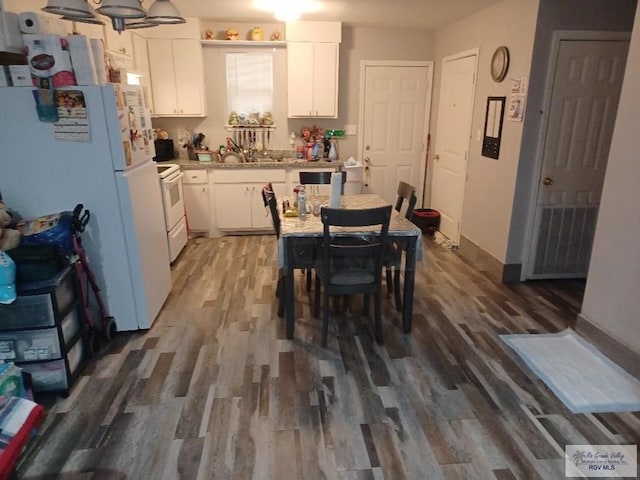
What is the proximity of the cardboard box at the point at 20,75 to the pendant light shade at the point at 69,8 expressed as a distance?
425 millimetres

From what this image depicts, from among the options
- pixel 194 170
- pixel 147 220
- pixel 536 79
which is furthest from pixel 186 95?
pixel 536 79

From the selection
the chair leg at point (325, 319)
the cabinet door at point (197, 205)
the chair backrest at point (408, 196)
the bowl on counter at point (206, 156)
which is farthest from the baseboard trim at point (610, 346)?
the bowl on counter at point (206, 156)

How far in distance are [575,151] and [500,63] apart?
100 cm

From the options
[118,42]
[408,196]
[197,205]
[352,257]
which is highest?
[118,42]

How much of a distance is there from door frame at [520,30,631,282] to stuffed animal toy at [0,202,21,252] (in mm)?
3706

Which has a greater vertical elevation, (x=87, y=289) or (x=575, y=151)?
(x=575, y=151)

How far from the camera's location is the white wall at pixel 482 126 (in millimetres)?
3396

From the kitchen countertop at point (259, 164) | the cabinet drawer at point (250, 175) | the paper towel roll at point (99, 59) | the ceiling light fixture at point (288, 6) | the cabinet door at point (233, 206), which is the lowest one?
the cabinet door at point (233, 206)

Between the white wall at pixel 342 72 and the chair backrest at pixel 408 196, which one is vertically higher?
the white wall at pixel 342 72

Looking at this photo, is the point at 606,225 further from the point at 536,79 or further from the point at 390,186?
the point at 390,186

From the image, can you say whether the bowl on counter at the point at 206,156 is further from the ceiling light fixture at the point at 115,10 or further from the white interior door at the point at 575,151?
the white interior door at the point at 575,151

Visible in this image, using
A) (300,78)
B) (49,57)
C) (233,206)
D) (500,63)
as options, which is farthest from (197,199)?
(500,63)

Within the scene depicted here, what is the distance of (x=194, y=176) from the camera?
4.80m

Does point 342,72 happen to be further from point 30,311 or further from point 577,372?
point 30,311
